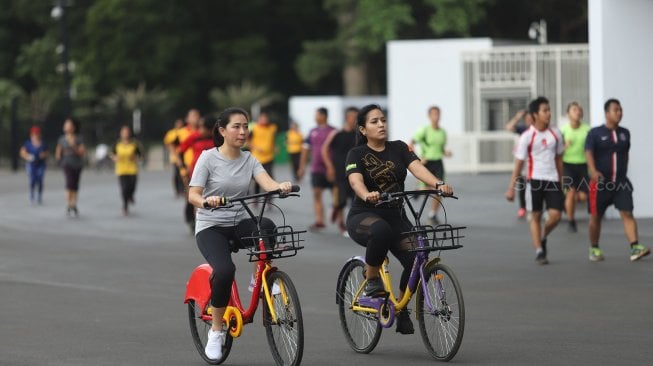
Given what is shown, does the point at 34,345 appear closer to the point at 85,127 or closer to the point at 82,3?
the point at 85,127

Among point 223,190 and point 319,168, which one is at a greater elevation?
point 223,190

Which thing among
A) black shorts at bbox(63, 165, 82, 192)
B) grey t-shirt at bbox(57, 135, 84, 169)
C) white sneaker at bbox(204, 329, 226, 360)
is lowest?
white sneaker at bbox(204, 329, 226, 360)

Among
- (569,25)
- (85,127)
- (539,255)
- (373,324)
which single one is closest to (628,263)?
(539,255)

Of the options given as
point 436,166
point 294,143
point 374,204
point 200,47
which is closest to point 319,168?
point 436,166

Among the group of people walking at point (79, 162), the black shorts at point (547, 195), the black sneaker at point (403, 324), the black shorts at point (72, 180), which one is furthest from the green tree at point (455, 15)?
the black sneaker at point (403, 324)

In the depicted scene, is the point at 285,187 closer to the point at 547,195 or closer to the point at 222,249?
the point at 222,249

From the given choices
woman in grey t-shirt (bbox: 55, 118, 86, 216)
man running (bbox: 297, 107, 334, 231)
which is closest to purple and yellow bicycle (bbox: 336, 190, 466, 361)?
man running (bbox: 297, 107, 334, 231)

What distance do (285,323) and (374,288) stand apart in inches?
37.2

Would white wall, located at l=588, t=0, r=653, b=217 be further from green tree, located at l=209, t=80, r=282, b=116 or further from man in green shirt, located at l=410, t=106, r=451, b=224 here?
green tree, located at l=209, t=80, r=282, b=116

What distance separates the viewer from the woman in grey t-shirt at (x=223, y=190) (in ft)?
29.8

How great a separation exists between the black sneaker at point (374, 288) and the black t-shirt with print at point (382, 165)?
1.57ft

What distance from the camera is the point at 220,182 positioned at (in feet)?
30.1

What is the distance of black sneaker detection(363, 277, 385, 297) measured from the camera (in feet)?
31.1

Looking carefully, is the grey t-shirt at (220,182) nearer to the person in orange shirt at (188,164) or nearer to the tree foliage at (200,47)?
the person in orange shirt at (188,164)
